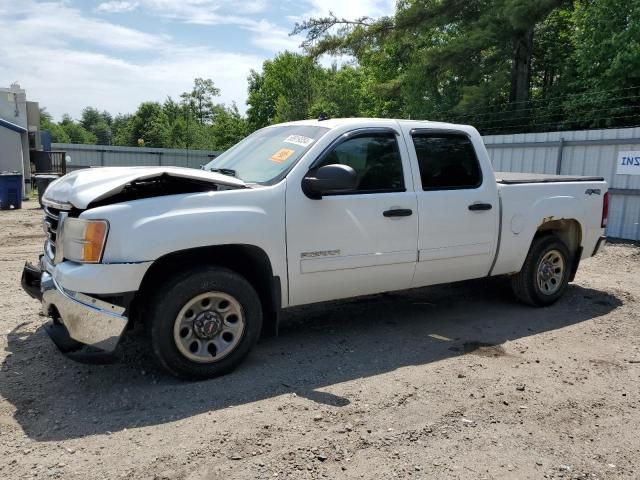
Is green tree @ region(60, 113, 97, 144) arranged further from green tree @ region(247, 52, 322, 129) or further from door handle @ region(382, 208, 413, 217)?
door handle @ region(382, 208, 413, 217)

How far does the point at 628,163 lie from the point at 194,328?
9.92 meters

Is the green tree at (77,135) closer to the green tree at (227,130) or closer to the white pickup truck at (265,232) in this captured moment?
the green tree at (227,130)

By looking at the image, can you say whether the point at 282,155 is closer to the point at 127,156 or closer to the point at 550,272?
the point at 550,272

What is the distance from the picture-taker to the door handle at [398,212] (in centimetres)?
475

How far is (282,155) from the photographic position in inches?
184

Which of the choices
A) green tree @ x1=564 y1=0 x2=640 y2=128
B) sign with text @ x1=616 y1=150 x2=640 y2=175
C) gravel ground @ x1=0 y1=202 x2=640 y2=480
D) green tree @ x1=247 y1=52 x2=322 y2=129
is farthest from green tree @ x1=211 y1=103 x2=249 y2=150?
gravel ground @ x1=0 y1=202 x2=640 y2=480

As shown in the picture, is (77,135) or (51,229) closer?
(51,229)

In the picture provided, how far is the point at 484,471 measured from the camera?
3018 millimetres

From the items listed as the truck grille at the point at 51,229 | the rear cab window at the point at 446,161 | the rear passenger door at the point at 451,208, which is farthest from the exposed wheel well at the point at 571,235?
the truck grille at the point at 51,229

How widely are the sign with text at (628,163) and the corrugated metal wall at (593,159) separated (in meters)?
0.09

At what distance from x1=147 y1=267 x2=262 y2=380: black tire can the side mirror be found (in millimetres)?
906

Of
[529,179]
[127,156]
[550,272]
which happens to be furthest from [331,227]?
[127,156]

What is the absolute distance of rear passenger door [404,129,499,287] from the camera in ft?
16.6

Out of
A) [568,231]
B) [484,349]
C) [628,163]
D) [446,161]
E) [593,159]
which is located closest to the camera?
[484,349]
